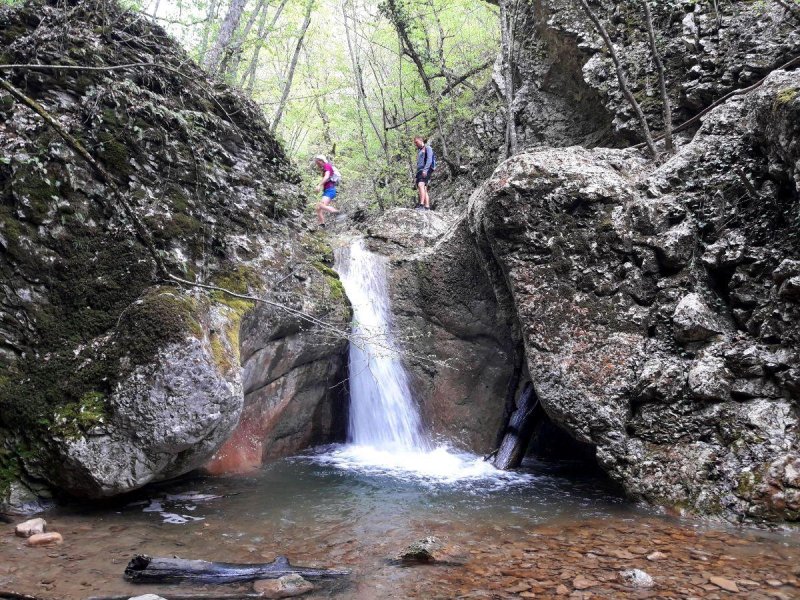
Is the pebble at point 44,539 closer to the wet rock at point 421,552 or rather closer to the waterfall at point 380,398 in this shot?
the wet rock at point 421,552

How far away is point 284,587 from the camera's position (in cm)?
405

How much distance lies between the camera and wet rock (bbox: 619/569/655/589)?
13.3 ft

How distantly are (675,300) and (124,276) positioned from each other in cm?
681

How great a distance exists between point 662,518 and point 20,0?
1050cm

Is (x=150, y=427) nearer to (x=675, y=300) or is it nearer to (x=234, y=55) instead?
(x=675, y=300)

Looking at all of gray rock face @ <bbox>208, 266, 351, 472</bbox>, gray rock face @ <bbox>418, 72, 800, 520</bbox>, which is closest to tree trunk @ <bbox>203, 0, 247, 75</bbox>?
gray rock face @ <bbox>208, 266, 351, 472</bbox>

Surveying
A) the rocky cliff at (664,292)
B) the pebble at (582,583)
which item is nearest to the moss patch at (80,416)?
the pebble at (582,583)

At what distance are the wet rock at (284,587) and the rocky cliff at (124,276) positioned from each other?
6.94 ft

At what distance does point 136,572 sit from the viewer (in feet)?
13.6

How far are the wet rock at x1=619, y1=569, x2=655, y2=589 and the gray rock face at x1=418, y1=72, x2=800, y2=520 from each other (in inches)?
76.8

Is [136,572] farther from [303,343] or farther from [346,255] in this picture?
[346,255]

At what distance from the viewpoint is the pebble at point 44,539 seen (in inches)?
182

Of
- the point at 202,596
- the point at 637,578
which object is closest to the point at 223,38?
the point at 202,596

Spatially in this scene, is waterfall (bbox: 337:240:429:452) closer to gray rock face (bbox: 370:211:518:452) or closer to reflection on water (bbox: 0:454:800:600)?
gray rock face (bbox: 370:211:518:452)
